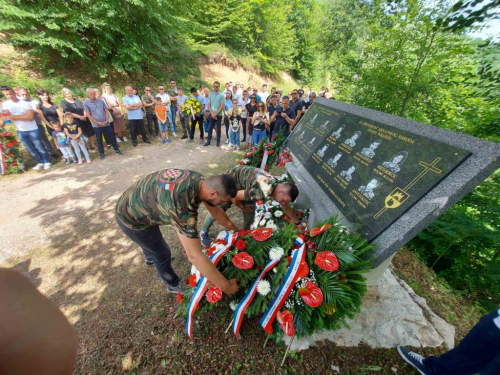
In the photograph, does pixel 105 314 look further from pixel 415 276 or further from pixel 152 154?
pixel 152 154

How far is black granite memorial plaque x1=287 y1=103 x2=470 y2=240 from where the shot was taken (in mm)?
1760

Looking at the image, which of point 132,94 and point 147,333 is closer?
point 147,333

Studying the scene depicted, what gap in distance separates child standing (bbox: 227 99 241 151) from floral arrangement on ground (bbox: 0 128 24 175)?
6.13 meters

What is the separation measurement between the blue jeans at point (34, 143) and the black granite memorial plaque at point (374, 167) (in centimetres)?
711

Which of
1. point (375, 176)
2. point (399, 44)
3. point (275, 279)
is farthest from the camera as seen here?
point (399, 44)

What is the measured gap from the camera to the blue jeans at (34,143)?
547 centimetres

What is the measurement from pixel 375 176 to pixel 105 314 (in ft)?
11.4

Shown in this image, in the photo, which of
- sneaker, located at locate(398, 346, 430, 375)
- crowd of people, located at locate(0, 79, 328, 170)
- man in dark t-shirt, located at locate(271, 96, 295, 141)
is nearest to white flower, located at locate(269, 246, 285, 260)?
sneaker, located at locate(398, 346, 430, 375)

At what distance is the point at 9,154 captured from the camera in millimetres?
5441

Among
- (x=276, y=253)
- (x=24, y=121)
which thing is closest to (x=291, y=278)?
(x=276, y=253)

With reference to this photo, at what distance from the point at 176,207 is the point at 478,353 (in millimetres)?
2554

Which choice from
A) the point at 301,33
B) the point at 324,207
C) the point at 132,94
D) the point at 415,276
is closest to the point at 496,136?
the point at 415,276

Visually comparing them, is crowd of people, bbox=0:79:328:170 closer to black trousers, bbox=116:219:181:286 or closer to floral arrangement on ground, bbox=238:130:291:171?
floral arrangement on ground, bbox=238:130:291:171

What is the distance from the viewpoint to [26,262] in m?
3.14
